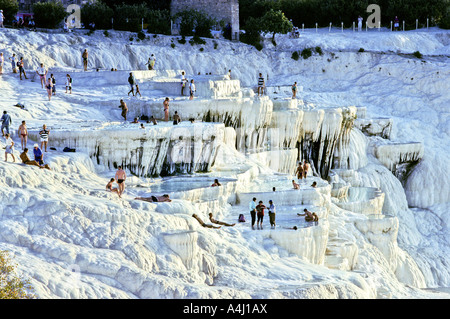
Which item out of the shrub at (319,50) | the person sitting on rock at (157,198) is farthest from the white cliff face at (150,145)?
the shrub at (319,50)

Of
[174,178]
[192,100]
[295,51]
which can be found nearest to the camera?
[174,178]

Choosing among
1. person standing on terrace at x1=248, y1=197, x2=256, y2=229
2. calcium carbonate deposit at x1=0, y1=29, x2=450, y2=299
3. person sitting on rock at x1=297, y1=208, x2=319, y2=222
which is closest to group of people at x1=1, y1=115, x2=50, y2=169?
calcium carbonate deposit at x1=0, y1=29, x2=450, y2=299

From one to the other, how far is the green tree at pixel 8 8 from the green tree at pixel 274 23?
11861 mm

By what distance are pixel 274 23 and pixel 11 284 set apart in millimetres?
31398

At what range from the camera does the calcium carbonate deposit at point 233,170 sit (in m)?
19.8

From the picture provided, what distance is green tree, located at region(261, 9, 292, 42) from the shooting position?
1817 inches

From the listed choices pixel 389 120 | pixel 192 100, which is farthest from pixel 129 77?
pixel 389 120

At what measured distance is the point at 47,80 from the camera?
108 ft

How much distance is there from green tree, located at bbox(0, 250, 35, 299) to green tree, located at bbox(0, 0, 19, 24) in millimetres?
24667

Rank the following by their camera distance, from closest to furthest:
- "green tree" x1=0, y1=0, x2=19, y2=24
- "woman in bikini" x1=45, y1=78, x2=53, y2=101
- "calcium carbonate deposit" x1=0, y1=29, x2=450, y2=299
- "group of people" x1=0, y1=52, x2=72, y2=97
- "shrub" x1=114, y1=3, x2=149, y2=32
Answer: "calcium carbonate deposit" x1=0, y1=29, x2=450, y2=299 → "woman in bikini" x1=45, y1=78, x2=53, y2=101 → "group of people" x1=0, y1=52, x2=72, y2=97 → "green tree" x1=0, y1=0, x2=19, y2=24 → "shrub" x1=114, y1=3, x2=149, y2=32

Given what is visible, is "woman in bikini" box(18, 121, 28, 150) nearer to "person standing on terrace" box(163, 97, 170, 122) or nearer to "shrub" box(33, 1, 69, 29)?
"person standing on terrace" box(163, 97, 170, 122)
